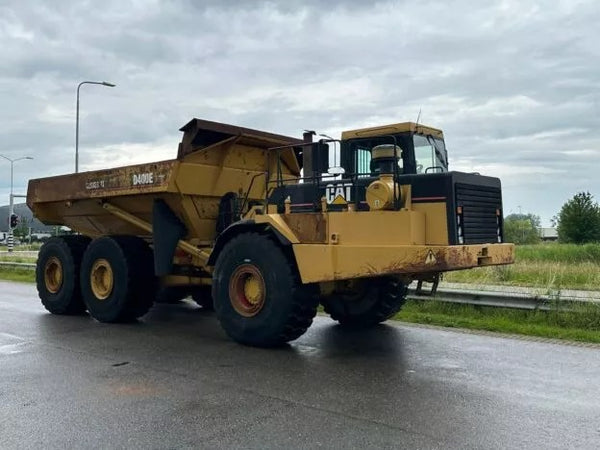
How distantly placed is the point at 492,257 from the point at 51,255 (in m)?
7.99

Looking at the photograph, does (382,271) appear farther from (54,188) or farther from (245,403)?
→ (54,188)

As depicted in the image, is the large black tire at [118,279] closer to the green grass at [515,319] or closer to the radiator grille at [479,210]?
the green grass at [515,319]

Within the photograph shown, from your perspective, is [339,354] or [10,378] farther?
[339,354]

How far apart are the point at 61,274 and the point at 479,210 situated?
754cm

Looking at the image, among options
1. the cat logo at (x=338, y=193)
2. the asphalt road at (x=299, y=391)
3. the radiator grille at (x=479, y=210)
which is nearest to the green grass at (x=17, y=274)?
the asphalt road at (x=299, y=391)

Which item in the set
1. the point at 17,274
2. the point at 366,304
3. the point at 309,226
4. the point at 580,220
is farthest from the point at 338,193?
the point at 580,220

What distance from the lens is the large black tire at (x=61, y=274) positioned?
10984mm

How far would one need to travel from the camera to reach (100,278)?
411 inches

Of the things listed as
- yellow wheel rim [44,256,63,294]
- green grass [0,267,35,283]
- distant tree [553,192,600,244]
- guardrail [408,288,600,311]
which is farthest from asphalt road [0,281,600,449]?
distant tree [553,192,600,244]

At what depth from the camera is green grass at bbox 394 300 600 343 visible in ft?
29.1

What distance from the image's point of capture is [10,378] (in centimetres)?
638

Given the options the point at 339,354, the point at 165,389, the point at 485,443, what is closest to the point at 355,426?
the point at 485,443

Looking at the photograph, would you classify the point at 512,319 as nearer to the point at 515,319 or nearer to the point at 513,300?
the point at 515,319

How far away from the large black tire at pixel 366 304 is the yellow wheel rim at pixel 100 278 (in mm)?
3582
